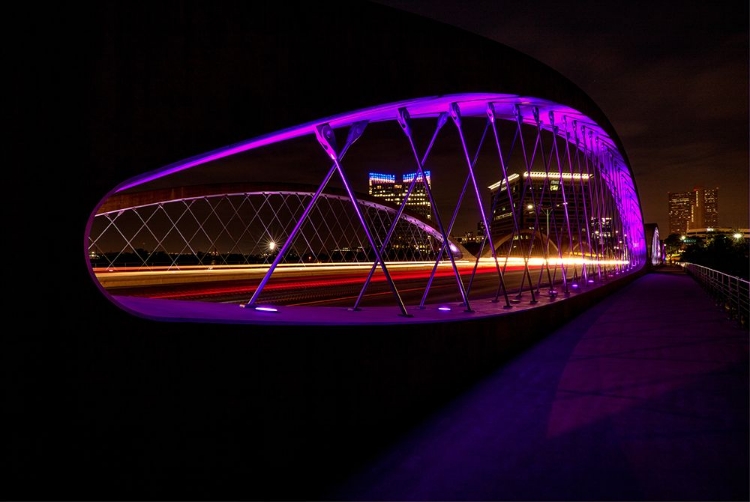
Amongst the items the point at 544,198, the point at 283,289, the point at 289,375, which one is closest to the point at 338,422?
the point at 289,375

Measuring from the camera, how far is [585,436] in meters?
4.28

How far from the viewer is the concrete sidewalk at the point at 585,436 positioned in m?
3.51

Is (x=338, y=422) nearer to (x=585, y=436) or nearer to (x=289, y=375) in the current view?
(x=289, y=375)

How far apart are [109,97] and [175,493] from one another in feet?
8.96

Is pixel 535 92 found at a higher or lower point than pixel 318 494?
higher

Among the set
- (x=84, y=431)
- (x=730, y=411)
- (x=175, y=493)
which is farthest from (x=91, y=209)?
(x=730, y=411)

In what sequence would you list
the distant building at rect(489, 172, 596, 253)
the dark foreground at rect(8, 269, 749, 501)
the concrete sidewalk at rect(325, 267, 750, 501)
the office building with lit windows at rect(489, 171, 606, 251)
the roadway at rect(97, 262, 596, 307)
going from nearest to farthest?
the dark foreground at rect(8, 269, 749, 501)
the concrete sidewalk at rect(325, 267, 750, 501)
the office building with lit windows at rect(489, 171, 606, 251)
the distant building at rect(489, 172, 596, 253)
the roadway at rect(97, 262, 596, 307)

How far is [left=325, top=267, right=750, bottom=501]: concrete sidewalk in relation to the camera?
351 centimetres

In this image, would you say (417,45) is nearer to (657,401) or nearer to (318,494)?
(318,494)

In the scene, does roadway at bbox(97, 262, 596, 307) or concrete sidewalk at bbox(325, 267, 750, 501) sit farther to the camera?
roadway at bbox(97, 262, 596, 307)

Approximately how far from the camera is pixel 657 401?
16.6ft

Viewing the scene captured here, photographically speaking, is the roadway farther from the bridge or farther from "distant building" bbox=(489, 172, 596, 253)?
the bridge

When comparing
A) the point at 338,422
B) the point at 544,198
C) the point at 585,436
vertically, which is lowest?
the point at 585,436

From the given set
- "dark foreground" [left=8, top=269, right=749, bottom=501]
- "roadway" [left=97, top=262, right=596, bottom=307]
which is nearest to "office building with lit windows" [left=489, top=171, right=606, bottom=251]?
"roadway" [left=97, top=262, right=596, bottom=307]
